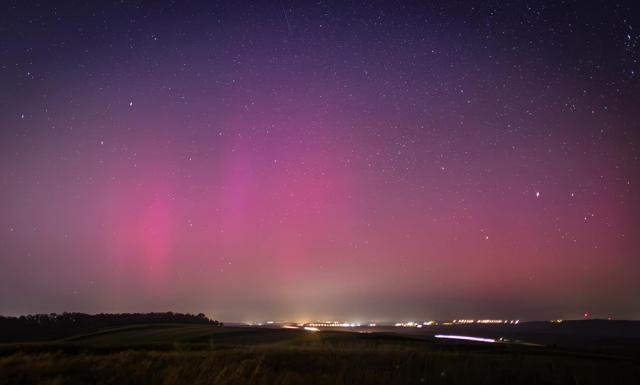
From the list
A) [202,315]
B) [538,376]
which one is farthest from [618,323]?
[538,376]

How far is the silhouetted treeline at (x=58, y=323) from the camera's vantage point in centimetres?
6562

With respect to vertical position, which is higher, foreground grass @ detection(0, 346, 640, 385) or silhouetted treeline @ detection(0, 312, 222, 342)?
silhouetted treeline @ detection(0, 312, 222, 342)

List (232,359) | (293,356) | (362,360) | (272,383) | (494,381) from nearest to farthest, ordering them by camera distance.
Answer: (272,383), (494,381), (232,359), (362,360), (293,356)

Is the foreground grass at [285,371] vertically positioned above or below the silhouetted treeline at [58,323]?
below

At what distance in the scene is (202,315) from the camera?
101 m

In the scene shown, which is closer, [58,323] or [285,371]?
[285,371]

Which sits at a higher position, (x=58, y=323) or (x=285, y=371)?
(x=58, y=323)

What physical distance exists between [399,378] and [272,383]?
3614mm

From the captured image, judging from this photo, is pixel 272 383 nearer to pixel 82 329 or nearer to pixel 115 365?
pixel 115 365

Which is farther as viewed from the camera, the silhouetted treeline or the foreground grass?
the silhouetted treeline

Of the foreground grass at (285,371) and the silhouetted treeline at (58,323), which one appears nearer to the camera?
the foreground grass at (285,371)

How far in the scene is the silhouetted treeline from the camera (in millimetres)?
65625

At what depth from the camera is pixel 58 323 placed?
74000 millimetres

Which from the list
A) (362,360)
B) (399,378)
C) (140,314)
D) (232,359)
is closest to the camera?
(399,378)
